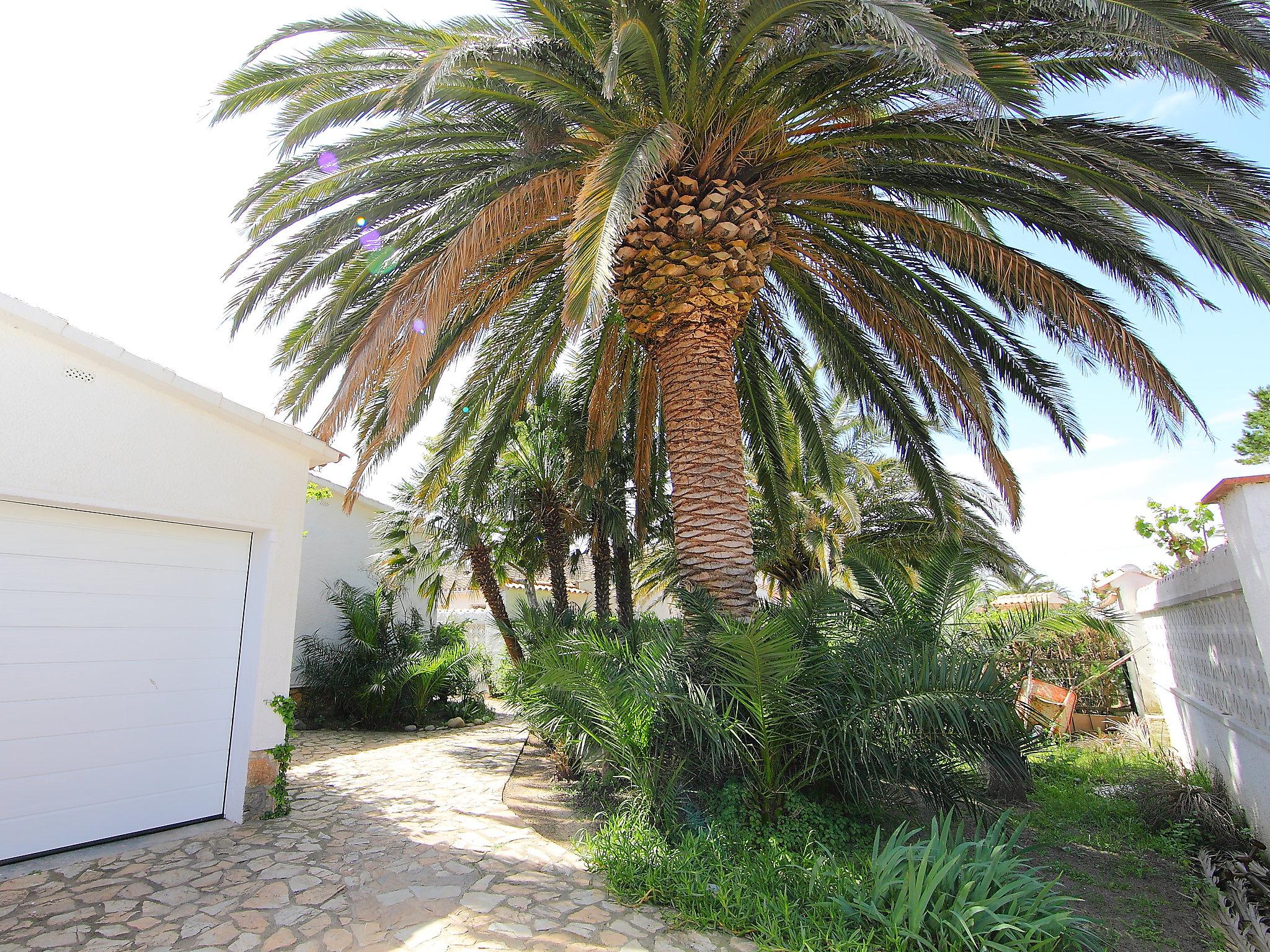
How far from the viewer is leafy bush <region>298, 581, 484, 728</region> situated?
12.9 meters

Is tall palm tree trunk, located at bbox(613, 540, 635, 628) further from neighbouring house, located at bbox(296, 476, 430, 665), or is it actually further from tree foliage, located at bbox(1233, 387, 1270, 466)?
tree foliage, located at bbox(1233, 387, 1270, 466)

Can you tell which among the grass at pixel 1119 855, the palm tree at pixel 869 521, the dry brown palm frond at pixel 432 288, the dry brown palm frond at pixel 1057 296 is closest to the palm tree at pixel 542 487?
the palm tree at pixel 869 521

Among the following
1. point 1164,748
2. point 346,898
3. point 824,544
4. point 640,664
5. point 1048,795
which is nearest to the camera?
point 346,898

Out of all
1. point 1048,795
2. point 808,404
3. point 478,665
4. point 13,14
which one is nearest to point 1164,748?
point 1048,795

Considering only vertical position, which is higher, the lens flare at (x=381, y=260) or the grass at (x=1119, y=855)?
the lens flare at (x=381, y=260)

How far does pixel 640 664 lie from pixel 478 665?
1122 cm

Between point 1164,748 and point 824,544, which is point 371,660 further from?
point 1164,748

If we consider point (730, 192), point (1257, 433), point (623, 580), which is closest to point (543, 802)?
point (730, 192)

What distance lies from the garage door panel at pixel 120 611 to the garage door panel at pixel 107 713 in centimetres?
57

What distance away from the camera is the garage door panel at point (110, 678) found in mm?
5312

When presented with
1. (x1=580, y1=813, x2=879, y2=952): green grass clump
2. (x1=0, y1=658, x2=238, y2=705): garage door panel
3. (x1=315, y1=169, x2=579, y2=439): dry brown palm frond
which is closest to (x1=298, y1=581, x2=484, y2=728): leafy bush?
(x1=0, y1=658, x2=238, y2=705): garage door panel

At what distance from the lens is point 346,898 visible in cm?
470

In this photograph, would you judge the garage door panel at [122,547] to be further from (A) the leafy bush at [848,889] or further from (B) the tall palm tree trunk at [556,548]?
(B) the tall palm tree trunk at [556,548]

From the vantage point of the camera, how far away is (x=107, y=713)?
18.8 feet
